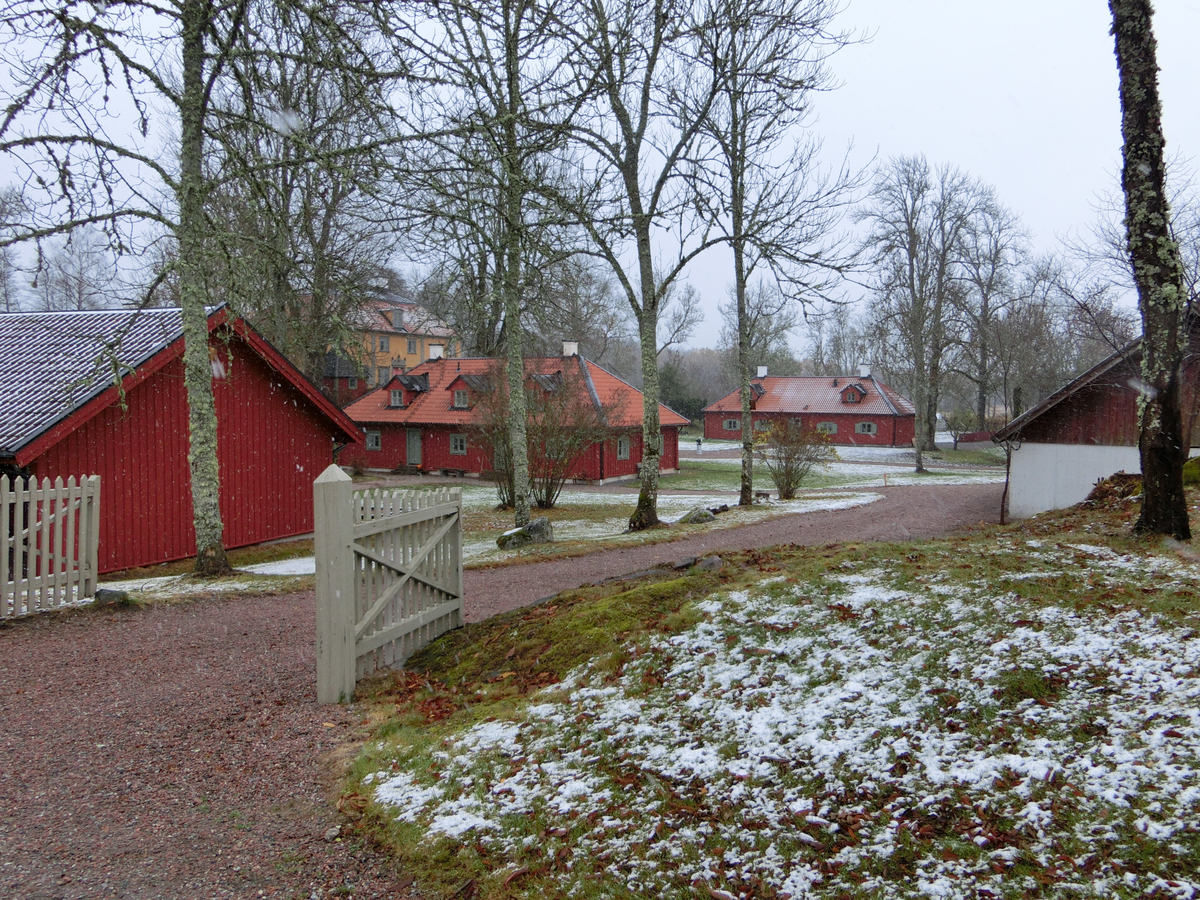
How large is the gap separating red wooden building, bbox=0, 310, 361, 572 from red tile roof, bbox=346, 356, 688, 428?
651 inches

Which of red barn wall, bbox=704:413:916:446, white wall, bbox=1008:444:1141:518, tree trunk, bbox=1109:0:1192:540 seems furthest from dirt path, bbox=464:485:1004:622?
red barn wall, bbox=704:413:916:446

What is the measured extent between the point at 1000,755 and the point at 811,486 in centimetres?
3133

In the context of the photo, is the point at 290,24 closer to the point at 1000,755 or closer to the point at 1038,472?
the point at 1000,755

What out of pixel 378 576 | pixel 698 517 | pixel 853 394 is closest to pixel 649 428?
pixel 698 517

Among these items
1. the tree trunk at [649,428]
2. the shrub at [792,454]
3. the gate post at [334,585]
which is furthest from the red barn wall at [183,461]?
the shrub at [792,454]

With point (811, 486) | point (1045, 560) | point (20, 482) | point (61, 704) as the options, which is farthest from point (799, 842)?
point (811, 486)

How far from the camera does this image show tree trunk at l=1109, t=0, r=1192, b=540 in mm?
6812

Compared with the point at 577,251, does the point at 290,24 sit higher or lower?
higher

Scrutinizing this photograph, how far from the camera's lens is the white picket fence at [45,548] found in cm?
841

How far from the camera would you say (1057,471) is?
65.3 ft

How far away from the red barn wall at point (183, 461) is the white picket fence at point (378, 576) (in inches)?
308

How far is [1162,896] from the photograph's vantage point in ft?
8.50

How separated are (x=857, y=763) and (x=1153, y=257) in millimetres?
5579

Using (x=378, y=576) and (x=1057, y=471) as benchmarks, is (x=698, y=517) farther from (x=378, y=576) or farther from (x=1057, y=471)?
(x=378, y=576)
